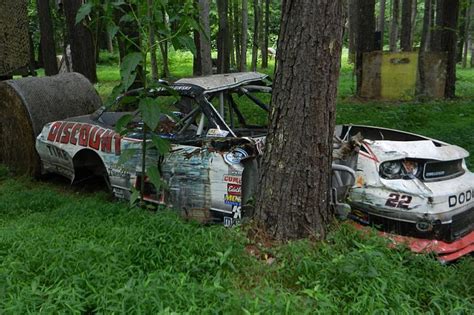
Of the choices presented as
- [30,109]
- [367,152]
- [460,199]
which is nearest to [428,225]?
[460,199]

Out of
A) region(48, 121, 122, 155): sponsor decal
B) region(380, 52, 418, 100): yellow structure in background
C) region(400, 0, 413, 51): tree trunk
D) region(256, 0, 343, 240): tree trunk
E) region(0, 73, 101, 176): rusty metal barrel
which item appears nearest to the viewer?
region(256, 0, 343, 240): tree trunk

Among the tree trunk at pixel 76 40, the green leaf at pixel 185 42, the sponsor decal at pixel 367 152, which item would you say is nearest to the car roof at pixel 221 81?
the green leaf at pixel 185 42

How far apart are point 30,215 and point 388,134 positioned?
404 cm

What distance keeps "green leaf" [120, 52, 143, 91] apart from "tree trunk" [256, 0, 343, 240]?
3.98 feet

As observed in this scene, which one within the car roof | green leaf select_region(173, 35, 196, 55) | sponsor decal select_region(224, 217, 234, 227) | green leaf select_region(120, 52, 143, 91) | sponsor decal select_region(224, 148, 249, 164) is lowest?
sponsor decal select_region(224, 217, 234, 227)

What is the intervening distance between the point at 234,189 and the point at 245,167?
0.85 ft

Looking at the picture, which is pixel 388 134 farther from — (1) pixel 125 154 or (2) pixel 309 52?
(1) pixel 125 154

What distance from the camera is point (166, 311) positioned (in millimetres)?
2838

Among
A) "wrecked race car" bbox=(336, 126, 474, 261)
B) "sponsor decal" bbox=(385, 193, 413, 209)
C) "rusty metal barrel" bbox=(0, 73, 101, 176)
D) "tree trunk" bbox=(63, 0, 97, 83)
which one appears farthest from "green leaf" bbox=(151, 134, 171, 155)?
"tree trunk" bbox=(63, 0, 97, 83)

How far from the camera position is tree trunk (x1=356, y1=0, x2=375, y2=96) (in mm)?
13609

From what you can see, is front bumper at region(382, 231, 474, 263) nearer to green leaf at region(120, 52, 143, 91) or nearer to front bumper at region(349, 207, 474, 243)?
front bumper at region(349, 207, 474, 243)

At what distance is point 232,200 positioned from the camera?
181 inches

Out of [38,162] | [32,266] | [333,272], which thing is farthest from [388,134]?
[38,162]

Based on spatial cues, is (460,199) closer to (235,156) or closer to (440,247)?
(440,247)
